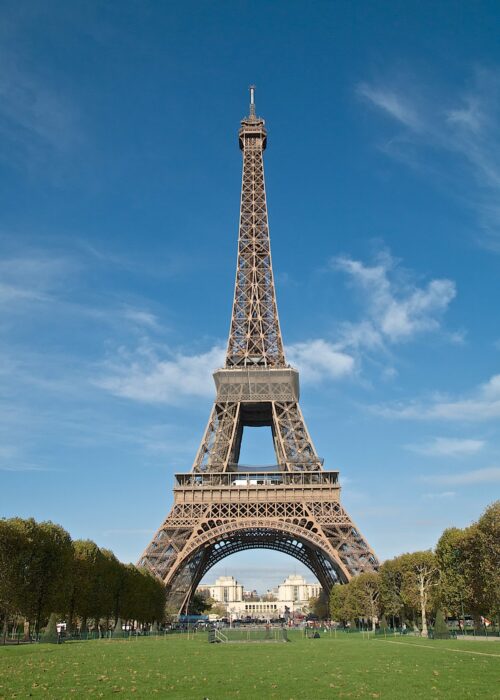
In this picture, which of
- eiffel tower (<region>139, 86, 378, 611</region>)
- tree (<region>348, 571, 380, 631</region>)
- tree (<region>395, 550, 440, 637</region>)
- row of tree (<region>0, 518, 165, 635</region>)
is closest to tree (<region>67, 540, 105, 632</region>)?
row of tree (<region>0, 518, 165, 635</region>)

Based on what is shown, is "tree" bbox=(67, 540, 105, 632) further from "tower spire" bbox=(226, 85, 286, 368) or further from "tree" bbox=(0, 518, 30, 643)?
"tower spire" bbox=(226, 85, 286, 368)

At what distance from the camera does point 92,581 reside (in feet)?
196

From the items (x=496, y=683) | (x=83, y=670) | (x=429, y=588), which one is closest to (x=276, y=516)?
(x=429, y=588)

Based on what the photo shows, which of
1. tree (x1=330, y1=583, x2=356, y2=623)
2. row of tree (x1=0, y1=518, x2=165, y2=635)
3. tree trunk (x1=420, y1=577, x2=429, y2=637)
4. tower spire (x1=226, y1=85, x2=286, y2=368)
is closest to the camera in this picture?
row of tree (x1=0, y1=518, x2=165, y2=635)

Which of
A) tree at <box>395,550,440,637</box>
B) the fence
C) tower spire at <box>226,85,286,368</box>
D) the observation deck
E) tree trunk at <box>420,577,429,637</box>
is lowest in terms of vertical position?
the fence

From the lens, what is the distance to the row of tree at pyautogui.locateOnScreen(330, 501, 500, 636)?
47.6 meters

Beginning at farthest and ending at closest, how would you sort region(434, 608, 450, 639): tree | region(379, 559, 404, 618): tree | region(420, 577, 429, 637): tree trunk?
region(379, 559, 404, 618): tree, region(420, 577, 429, 637): tree trunk, region(434, 608, 450, 639): tree

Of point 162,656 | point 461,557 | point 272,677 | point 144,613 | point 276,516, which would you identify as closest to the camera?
point 272,677

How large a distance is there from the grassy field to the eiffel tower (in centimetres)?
4006

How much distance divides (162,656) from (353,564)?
41.4 metres

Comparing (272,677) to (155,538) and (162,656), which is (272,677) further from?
(155,538)

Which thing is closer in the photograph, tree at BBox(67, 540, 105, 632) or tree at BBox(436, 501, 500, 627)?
tree at BBox(436, 501, 500, 627)

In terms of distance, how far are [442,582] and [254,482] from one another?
2533 centimetres

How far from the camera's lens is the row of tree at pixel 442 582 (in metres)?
47.6
